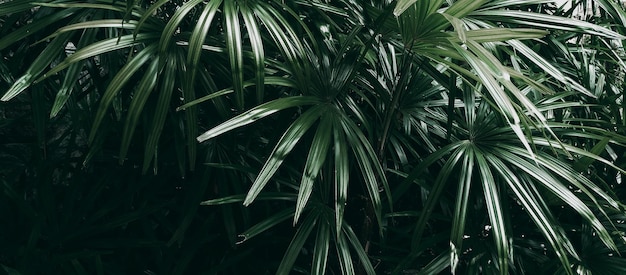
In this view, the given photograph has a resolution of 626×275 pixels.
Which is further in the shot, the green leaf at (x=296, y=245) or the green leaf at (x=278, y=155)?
the green leaf at (x=296, y=245)

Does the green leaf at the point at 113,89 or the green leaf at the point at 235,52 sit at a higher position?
the green leaf at the point at 235,52

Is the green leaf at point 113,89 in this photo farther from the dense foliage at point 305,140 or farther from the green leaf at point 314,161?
the green leaf at point 314,161

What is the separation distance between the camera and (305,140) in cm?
124

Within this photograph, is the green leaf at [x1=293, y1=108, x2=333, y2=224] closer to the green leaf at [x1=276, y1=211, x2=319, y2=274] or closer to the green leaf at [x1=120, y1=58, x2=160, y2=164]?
the green leaf at [x1=276, y1=211, x2=319, y2=274]

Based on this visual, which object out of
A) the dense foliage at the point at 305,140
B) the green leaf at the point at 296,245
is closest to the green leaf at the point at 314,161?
the dense foliage at the point at 305,140

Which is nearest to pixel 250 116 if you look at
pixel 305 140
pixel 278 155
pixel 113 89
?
pixel 278 155

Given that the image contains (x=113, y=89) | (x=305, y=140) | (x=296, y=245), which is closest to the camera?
(x=113, y=89)

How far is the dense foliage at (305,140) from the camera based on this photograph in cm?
97

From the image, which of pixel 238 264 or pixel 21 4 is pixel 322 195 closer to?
pixel 238 264

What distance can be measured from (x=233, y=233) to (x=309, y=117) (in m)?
0.30

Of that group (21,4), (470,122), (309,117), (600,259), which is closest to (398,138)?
(470,122)

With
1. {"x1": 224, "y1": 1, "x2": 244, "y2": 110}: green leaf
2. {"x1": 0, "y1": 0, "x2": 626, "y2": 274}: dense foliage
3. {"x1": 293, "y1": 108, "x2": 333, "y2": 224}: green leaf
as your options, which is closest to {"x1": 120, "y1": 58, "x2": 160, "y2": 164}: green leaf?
{"x1": 0, "y1": 0, "x2": 626, "y2": 274}: dense foliage

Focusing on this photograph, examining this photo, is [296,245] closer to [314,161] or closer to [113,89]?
[314,161]

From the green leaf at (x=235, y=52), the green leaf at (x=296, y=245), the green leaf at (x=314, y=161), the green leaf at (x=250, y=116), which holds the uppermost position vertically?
the green leaf at (x=235, y=52)
